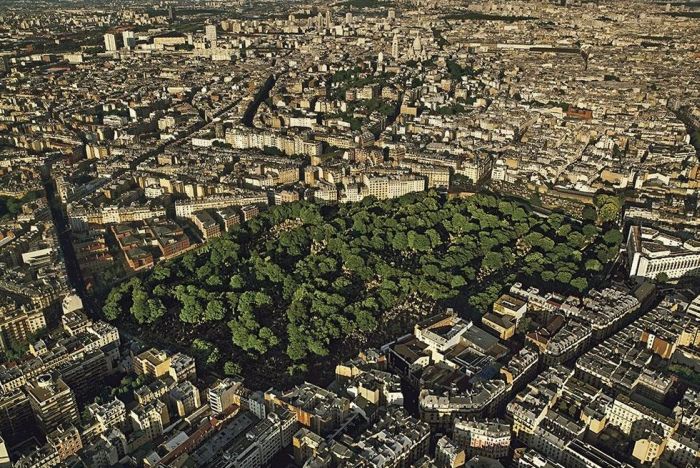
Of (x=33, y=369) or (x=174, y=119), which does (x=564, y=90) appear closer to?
(x=174, y=119)

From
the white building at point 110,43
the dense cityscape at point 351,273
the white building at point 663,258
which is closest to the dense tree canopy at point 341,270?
the dense cityscape at point 351,273

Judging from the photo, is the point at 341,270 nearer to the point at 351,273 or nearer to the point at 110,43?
the point at 351,273

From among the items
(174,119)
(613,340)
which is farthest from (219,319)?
(174,119)

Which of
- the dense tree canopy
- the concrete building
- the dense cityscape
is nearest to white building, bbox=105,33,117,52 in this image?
the dense cityscape

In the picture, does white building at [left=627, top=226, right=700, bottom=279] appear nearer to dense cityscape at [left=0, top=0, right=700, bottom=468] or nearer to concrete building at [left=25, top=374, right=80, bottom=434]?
dense cityscape at [left=0, top=0, right=700, bottom=468]

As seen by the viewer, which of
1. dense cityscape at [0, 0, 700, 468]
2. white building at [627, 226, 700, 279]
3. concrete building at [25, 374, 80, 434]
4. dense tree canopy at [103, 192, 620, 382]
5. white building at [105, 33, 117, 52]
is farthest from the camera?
white building at [105, 33, 117, 52]
